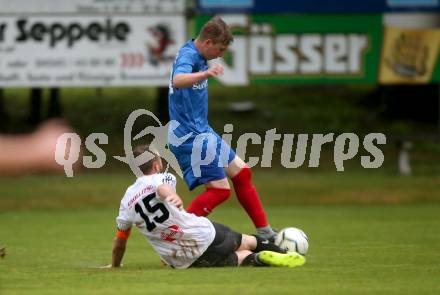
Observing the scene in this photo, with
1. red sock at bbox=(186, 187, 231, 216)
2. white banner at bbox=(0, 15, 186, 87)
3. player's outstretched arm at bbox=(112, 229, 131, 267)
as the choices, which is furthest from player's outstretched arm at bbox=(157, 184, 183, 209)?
white banner at bbox=(0, 15, 186, 87)

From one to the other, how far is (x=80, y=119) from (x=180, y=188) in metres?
7.33

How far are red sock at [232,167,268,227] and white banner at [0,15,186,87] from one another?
1207 cm

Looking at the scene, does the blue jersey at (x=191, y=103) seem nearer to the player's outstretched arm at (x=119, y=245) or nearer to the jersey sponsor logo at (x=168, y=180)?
the jersey sponsor logo at (x=168, y=180)

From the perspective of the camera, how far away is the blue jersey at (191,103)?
1205 cm

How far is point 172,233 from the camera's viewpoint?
35.9 feet

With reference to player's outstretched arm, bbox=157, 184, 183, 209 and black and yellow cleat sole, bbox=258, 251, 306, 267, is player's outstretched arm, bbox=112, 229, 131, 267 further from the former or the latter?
black and yellow cleat sole, bbox=258, 251, 306, 267

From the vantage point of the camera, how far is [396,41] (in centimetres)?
2541

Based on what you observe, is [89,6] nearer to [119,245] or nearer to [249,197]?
[249,197]

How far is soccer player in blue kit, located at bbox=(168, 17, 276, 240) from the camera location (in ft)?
39.2

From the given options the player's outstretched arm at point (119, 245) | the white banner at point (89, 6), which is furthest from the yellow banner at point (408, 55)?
the player's outstretched arm at point (119, 245)

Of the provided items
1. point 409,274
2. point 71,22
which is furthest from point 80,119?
point 409,274

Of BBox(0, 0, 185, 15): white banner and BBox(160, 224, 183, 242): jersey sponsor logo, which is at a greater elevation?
BBox(160, 224, 183, 242): jersey sponsor logo

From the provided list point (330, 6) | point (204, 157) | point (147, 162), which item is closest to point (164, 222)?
point (147, 162)

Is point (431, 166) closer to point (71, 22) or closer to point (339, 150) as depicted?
point (339, 150)
